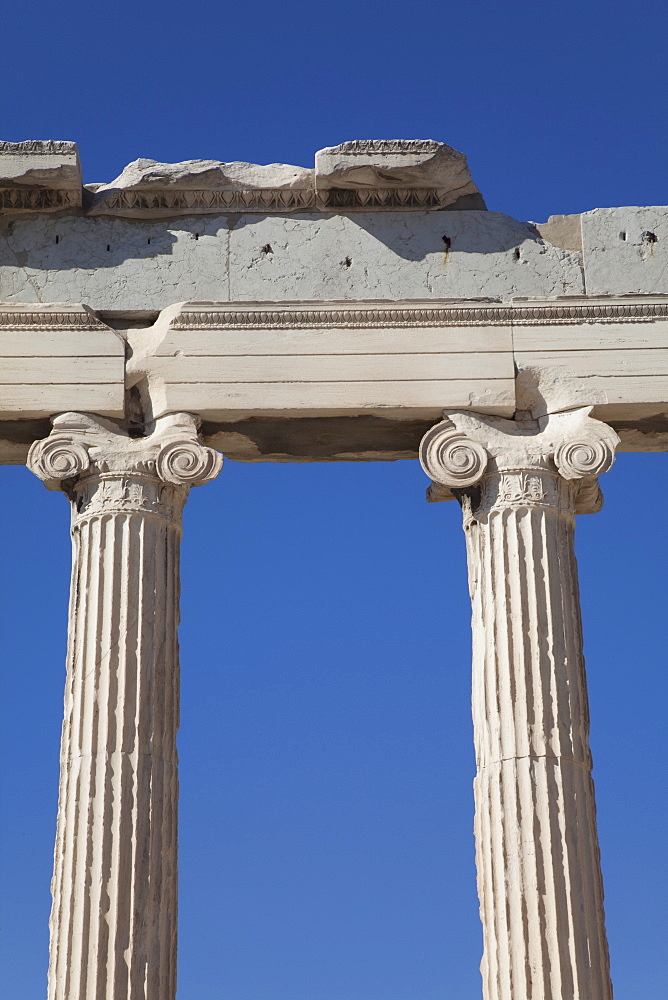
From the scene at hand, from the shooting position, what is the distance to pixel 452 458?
58.5 ft

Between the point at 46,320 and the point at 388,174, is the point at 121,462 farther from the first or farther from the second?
the point at 388,174

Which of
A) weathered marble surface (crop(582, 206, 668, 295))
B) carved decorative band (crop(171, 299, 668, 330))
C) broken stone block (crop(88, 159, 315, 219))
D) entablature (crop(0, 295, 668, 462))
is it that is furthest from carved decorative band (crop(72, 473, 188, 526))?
weathered marble surface (crop(582, 206, 668, 295))

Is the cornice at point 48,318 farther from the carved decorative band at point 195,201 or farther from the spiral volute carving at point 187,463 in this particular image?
the spiral volute carving at point 187,463

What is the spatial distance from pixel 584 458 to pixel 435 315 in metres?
2.20

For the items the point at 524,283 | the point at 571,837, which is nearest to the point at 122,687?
the point at 571,837

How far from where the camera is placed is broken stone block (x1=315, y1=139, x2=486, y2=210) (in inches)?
723

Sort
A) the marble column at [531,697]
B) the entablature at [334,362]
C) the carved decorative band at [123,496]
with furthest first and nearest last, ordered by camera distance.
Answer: the entablature at [334,362], the carved decorative band at [123,496], the marble column at [531,697]

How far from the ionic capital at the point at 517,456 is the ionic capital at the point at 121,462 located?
238 centimetres

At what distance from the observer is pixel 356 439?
18594mm

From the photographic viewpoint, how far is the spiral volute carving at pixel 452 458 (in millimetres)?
17766

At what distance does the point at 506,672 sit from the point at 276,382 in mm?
3861

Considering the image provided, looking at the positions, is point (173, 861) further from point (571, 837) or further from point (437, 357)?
point (437, 357)

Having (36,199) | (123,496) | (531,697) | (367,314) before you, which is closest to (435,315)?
(367,314)

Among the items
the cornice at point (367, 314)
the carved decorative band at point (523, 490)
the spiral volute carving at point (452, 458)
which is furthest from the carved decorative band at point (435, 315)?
the carved decorative band at point (523, 490)
